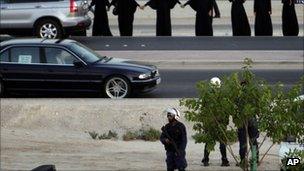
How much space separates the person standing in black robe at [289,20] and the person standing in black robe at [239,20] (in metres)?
1.11

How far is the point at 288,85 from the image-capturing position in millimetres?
22391

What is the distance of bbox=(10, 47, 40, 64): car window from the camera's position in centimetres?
2094

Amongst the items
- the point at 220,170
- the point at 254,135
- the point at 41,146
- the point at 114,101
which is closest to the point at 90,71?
the point at 114,101

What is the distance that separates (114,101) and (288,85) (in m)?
4.60

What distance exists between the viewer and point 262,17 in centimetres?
2914

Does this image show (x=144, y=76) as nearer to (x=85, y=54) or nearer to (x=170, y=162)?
(x=85, y=54)

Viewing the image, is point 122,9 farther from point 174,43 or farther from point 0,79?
point 0,79

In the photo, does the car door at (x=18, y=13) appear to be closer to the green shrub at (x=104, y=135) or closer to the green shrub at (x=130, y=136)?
the green shrub at (x=104, y=135)

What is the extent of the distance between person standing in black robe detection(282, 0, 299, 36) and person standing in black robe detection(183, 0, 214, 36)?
7.20ft

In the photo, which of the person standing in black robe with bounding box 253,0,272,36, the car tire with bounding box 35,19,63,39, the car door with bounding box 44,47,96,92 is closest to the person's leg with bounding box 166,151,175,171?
the car door with bounding box 44,47,96,92

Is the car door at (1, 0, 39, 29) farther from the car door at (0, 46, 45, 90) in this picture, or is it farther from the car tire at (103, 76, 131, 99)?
the car tire at (103, 76, 131, 99)

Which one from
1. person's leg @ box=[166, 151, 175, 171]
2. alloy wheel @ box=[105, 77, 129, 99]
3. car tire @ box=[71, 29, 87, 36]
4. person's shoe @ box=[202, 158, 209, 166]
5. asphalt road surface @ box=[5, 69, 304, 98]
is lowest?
person's shoe @ box=[202, 158, 209, 166]

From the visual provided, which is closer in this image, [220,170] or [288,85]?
[220,170]

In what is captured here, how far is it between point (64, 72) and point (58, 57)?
0.42m
